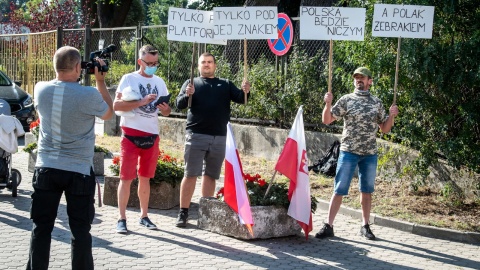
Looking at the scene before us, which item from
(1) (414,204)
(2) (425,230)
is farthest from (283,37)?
(2) (425,230)

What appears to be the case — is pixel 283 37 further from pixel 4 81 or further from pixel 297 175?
pixel 4 81

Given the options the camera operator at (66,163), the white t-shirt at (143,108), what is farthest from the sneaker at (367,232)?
the camera operator at (66,163)

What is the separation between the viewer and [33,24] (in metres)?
38.5

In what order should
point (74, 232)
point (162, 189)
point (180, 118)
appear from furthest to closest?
point (180, 118) → point (162, 189) → point (74, 232)

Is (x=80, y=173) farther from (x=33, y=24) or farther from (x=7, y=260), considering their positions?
(x=33, y=24)

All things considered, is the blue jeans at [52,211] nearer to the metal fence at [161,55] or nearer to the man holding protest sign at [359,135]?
the man holding protest sign at [359,135]

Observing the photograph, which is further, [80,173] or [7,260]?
[7,260]

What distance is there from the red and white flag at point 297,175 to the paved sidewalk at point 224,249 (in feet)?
0.98

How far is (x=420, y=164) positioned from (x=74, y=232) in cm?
558

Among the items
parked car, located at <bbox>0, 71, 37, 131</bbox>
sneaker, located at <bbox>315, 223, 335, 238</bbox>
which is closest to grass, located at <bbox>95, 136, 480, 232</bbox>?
sneaker, located at <bbox>315, 223, 335, 238</bbox>

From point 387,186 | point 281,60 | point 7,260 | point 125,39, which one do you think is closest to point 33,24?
point 125,39

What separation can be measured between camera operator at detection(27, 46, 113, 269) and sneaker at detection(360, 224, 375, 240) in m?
3.62

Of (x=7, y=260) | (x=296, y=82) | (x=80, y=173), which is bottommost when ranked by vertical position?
(x=7, y=260)

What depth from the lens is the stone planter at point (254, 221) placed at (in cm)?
821
